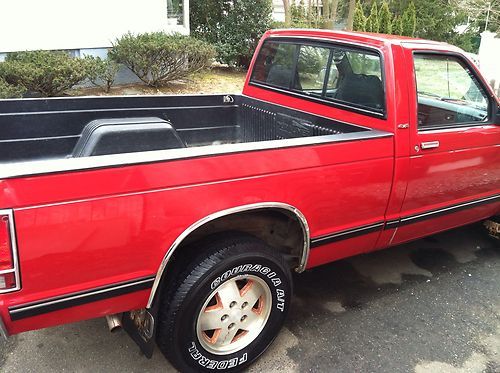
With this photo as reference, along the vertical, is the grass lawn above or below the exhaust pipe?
above

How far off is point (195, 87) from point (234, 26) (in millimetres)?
2827

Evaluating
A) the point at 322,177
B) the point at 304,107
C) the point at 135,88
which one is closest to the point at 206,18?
the point at 135,88

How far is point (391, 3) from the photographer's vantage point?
803 inches

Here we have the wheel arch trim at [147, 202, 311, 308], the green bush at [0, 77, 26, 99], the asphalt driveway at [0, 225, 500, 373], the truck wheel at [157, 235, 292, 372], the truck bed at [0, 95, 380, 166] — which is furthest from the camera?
the green bush at [0, 77, 26, 99]

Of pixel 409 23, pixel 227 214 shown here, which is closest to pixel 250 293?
pixel 227 214

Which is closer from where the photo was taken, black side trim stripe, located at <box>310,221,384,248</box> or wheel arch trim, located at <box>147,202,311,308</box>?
wheel arch trim, located at <box>147,202,311,308</box>

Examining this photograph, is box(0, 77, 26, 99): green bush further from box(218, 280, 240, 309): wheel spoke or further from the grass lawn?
box(218, 280, 240, 309): wheel spoke

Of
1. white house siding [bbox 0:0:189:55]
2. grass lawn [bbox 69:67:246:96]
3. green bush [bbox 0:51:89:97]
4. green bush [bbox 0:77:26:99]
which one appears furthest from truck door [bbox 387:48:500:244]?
white house siding [bbox 0:0:189:55]

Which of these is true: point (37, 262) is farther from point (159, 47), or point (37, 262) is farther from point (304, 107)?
point (159, 47)

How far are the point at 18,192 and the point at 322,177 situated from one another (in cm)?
153

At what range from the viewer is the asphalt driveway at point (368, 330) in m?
2.74

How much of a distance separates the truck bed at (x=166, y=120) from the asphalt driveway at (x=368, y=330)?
1222mm

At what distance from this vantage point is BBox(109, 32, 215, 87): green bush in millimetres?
8961

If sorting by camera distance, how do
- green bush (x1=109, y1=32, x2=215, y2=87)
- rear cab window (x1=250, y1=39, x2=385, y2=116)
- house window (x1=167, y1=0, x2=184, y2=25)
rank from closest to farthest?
rear cab window (x1=250, y1=39, x2=385, y2=116)
green bush (x1=109, y1=32, x2=215, y2=87)
house window (x1=167, y1=0, x2=184, y2=25)
